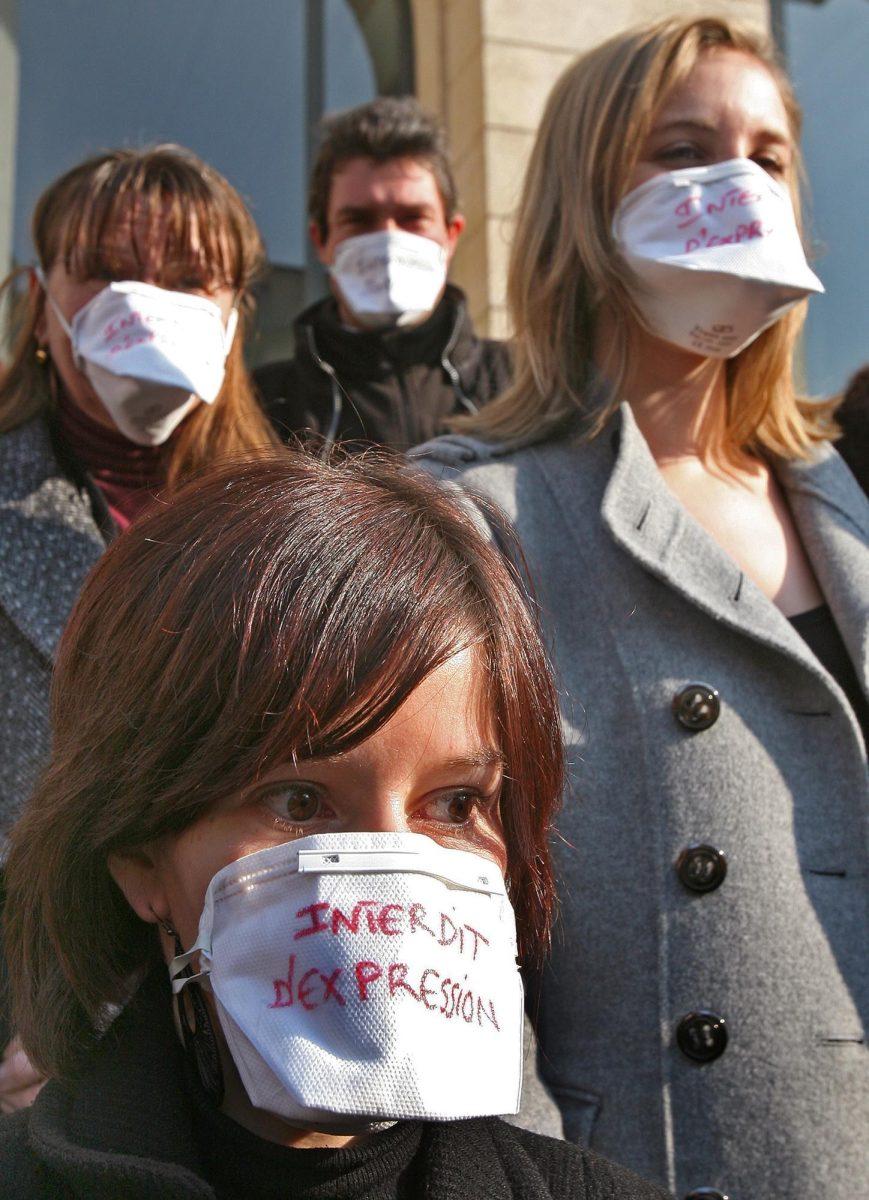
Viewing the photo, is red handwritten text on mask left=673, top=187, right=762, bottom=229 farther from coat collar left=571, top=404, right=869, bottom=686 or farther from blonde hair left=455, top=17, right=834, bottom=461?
coat collar left=571, top=404, right=869, bottom=686

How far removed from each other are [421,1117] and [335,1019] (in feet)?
0.40

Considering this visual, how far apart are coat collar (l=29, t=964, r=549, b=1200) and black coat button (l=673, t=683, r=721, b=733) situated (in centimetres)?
65

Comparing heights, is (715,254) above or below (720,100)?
below

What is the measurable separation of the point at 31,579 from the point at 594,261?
1.17 metres

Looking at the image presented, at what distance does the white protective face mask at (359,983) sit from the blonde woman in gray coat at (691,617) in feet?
1.80

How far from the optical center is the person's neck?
7.86 ft

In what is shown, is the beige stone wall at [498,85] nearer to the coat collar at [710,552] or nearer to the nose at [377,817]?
the coat collar at [710,552]

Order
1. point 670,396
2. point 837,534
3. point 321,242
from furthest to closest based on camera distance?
point 321,242 → point 670,396 → point 837,534

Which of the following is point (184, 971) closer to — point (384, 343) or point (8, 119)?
point (384, 343)

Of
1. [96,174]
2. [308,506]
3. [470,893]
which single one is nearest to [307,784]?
[470,893]

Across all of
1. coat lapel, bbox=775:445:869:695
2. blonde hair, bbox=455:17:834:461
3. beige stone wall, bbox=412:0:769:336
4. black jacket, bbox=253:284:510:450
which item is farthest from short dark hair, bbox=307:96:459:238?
coat lapel, bbox=775:445:869:695

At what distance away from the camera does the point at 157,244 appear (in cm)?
265

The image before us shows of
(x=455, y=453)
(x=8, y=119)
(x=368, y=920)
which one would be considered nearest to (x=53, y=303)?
(x=455, y=453)

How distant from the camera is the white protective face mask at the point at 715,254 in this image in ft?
7.45
